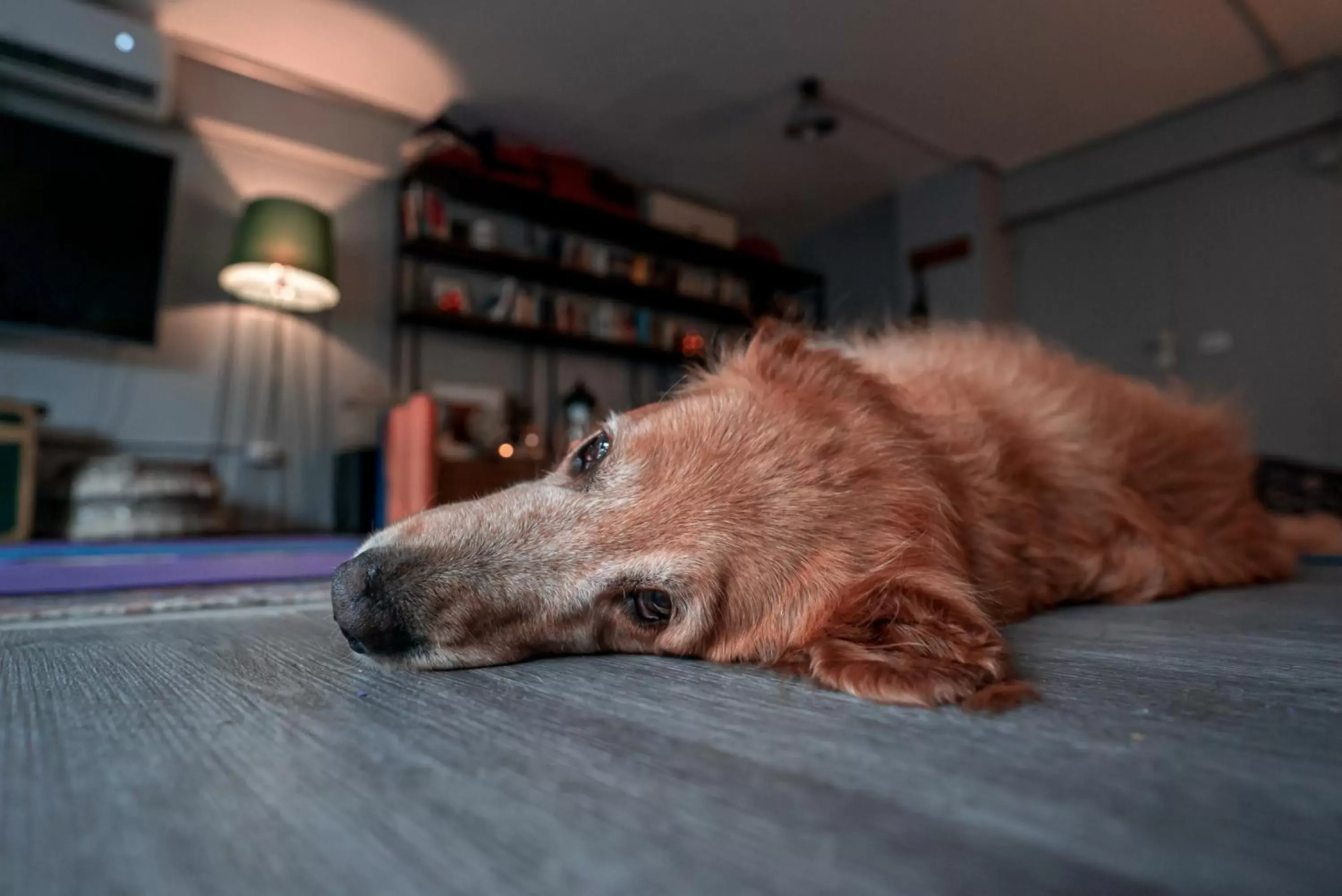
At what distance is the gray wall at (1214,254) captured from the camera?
14.8ft

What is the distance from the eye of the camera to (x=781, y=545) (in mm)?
917

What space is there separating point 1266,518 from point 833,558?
5.10ft

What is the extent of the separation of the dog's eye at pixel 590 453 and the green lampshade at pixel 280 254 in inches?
129

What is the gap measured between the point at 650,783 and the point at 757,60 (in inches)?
183

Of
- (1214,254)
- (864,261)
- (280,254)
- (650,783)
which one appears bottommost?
(650,783)

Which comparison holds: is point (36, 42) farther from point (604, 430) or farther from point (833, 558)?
point (833, 558)

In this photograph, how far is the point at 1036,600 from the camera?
1187 millimetres

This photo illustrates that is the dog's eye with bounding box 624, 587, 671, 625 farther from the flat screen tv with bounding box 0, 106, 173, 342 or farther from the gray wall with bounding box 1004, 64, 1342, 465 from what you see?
the gray wall with bounding box 1004, 64, 1342, 465

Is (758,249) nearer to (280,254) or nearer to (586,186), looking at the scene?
(586,186)

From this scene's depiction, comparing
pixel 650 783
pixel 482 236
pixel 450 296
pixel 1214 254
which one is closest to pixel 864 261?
pixel 1214 254

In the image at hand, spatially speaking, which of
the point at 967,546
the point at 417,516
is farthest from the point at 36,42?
the point at 967,546

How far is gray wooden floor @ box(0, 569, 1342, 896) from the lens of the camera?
1.18ft

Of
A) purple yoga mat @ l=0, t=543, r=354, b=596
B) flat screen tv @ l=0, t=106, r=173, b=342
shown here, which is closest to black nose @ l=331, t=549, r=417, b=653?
purple yoga mat @ l=0, t=543, r=354, b=596

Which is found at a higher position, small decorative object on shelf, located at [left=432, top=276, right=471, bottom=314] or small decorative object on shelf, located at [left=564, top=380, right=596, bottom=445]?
small decorative object on shelf, located at [left=432, top=276, right=471, bottom=314]
